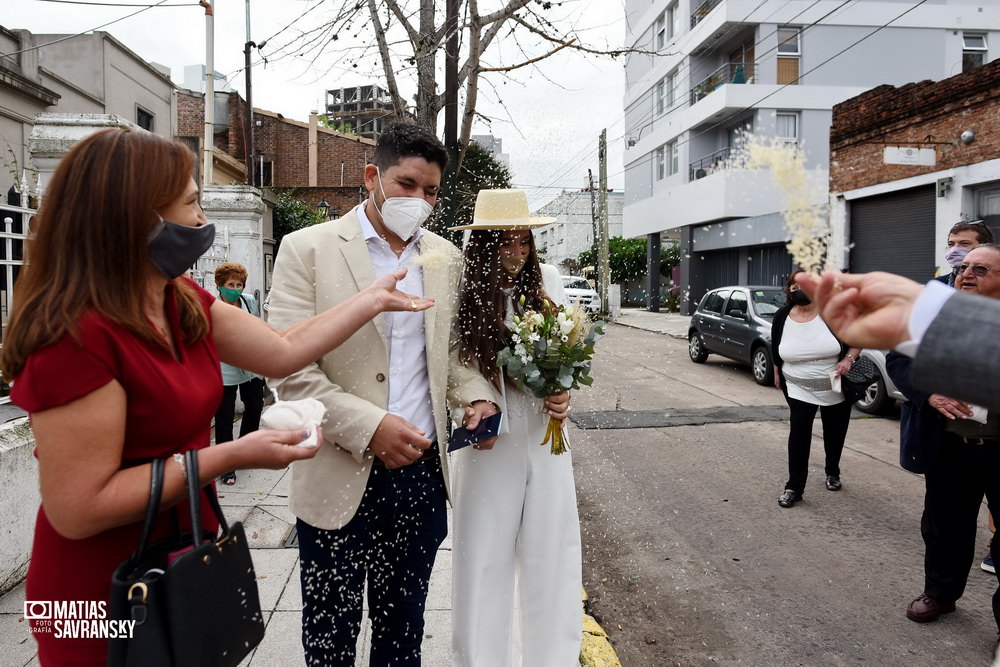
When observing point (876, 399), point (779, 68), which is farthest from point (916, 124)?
point (779, 68)

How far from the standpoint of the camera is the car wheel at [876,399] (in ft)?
28.8

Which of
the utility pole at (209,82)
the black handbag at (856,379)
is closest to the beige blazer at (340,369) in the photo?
the black handbag at (856,379)

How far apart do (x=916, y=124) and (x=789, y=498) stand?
35.0ft

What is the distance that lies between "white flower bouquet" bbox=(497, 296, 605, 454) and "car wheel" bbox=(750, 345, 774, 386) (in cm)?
953

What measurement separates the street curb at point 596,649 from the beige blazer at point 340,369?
1.39 metres

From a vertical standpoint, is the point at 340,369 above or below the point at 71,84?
below

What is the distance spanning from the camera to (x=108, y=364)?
4.50 feet

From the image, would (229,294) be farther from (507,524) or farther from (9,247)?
(507,524)

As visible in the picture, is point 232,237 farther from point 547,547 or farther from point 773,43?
point 773,43

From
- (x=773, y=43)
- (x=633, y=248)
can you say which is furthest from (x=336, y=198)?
(x=773, y=43)

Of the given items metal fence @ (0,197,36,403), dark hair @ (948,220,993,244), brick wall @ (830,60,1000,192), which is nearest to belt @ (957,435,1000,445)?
dark hair @ (948,220,993,244)

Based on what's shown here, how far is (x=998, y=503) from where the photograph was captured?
3348 millimetres

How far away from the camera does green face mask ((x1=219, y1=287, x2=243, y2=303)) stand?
598 centimetres

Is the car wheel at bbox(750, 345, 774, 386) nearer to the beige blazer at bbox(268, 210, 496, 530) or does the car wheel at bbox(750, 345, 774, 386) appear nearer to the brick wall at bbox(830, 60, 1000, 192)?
the brick wall at bbox(830, 60, 1000, 192)
